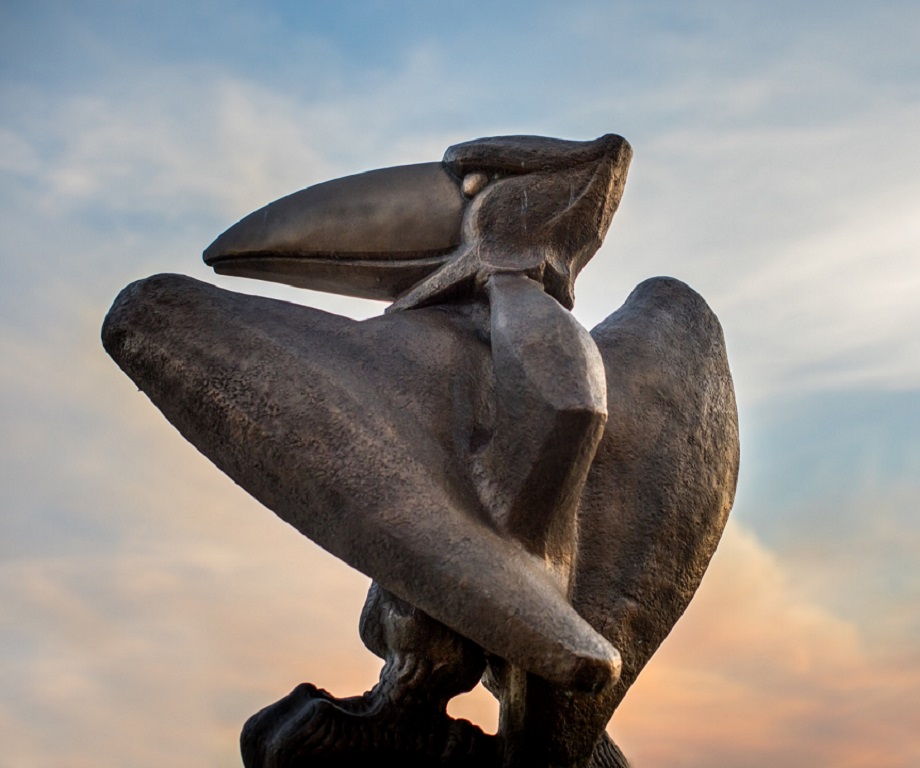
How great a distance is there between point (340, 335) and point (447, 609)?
93 cm

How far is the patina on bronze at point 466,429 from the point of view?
299cm

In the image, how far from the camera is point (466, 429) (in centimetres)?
336

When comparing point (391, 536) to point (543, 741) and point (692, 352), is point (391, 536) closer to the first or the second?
point (543, 741)

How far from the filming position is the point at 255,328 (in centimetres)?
334

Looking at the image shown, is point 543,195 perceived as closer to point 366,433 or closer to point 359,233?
point 359,233

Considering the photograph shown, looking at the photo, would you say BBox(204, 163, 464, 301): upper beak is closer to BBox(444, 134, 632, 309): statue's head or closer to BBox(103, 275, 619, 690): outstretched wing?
BBox(444, 134, 632, 309): statue's head

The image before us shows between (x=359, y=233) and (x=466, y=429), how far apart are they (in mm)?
774

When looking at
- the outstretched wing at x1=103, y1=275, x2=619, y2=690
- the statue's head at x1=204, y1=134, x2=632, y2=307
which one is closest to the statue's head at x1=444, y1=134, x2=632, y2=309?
the statue's head at x1=204, y1=134, x2=632, y2=307

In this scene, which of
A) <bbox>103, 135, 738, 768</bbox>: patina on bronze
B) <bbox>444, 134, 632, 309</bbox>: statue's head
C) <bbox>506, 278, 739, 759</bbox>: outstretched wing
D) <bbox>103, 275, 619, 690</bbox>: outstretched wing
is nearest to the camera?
<bbox>103, 275, 619, 690</bbox>: outstretched wing

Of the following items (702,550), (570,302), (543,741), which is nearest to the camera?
(543,741)

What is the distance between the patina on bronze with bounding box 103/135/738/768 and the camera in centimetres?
299

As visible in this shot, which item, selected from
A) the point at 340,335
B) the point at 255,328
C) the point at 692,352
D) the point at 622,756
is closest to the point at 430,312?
the point at 340,335

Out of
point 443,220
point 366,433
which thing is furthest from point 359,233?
point 366,433

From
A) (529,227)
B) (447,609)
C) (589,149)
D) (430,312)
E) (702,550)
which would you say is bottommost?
(447,609)
